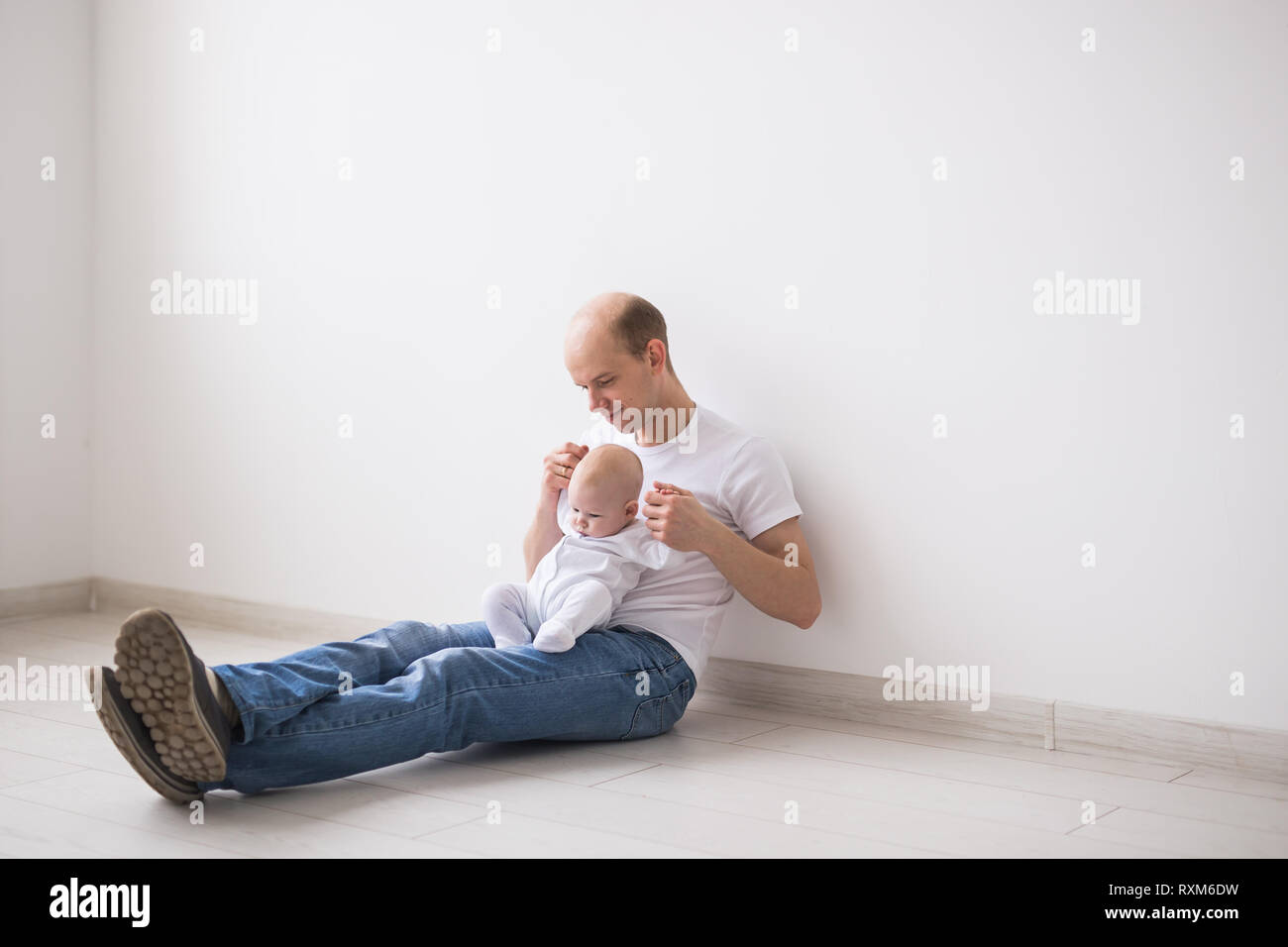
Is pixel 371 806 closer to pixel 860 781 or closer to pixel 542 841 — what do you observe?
pixel 542 841

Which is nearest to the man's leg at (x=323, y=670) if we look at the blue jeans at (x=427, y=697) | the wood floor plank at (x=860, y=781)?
the blue jeans at (x=427, y=697)

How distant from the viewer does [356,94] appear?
313 cm

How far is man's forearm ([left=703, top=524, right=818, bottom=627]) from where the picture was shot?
2.28m

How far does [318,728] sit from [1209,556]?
1489mm

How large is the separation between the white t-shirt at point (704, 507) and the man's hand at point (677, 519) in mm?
121

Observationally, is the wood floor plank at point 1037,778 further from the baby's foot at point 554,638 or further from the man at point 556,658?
the baby's foot at point 554,638

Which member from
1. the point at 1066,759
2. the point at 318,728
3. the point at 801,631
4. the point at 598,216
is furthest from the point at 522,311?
the point at 1066,759

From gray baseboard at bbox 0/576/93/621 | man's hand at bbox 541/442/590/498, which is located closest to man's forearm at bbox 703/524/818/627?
man's hand at bbox 541/442/590/498

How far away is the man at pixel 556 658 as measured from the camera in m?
1.80

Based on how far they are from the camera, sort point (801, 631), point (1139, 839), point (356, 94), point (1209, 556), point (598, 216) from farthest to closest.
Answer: point (356, 94) → point (598, 216) → point (801, 631) → point (1209, 556) → point (1139, 839)

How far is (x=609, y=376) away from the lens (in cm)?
238

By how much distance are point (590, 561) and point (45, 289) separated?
84.9 inches

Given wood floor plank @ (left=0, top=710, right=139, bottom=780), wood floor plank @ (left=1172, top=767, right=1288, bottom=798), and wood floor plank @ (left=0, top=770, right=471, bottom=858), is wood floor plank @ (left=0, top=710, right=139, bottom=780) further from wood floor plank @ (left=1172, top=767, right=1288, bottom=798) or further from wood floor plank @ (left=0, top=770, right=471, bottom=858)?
wood floor plank @ (left=1172, top=767, right=1288, bottom=798)
